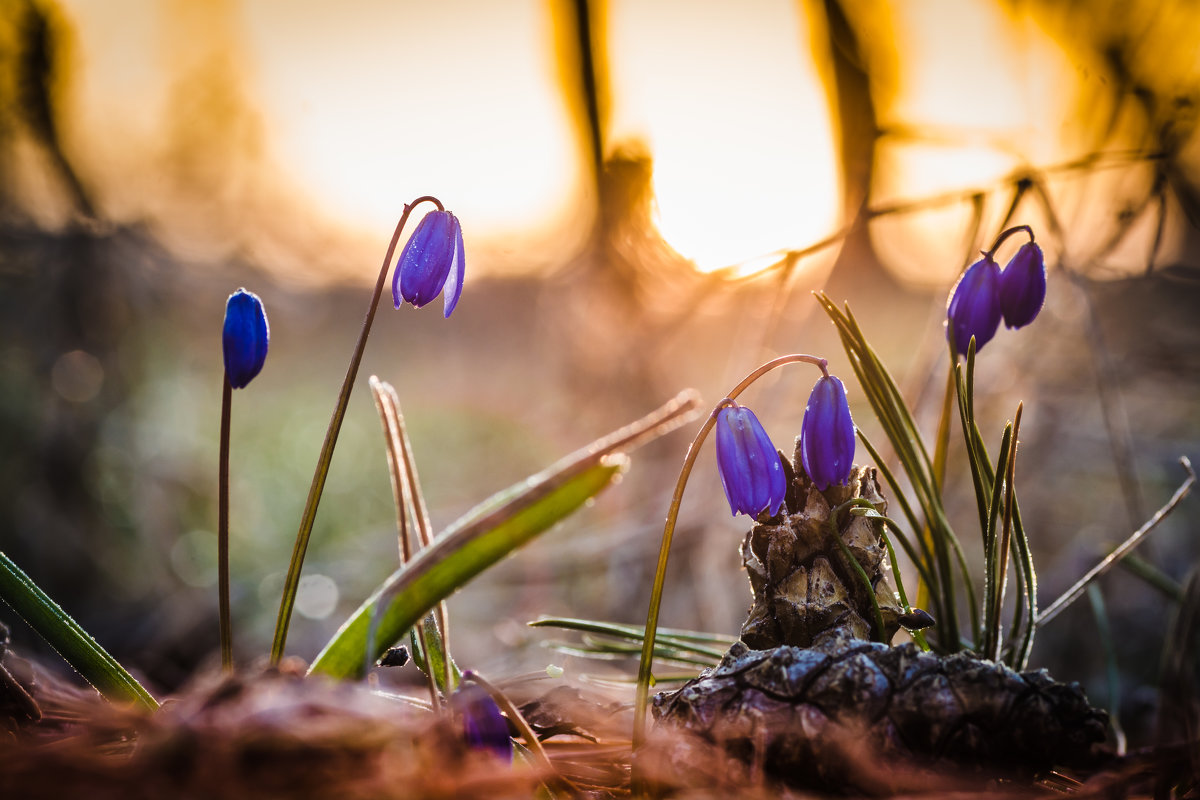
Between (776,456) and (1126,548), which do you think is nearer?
(776,456)

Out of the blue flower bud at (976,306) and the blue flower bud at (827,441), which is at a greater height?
the blue flower bud at (976,306)

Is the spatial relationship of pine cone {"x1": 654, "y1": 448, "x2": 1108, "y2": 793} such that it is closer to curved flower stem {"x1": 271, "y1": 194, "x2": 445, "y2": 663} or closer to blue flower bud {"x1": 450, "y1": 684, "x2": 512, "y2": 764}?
blue flower bud {"x1": 450, "y1": 684, "x2": 512, "y2": 764}

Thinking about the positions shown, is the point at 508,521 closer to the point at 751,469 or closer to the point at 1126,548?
the point at 751,469

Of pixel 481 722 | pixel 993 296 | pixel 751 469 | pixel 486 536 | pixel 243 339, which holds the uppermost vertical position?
pixel 993 296

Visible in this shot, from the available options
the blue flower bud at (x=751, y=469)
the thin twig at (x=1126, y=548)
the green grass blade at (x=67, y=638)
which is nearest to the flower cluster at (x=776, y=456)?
the blue flower bud at (x=751, y=469)

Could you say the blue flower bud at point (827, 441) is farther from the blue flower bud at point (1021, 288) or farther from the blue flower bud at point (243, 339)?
the blue flower bud at point (243, 339)

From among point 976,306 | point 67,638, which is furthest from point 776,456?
point 67,638

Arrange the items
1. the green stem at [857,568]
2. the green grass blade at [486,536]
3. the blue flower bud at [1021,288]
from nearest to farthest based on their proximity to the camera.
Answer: the green grass blade at [486,536], the green stem at [857,568], the blue flower bud at [1021,288]

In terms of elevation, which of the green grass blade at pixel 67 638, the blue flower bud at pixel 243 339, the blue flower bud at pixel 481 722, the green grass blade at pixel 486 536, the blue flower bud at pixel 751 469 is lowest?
the blue flower bud at pixel 481 722
